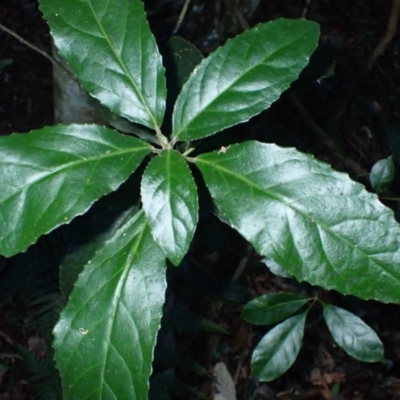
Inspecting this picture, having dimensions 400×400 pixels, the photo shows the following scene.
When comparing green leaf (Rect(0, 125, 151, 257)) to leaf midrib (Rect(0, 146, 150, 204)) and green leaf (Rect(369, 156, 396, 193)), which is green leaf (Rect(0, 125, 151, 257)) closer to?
leaf midrib (Rect(0, 146, 150, 204))

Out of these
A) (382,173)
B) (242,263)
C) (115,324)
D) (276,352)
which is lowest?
(242,263)

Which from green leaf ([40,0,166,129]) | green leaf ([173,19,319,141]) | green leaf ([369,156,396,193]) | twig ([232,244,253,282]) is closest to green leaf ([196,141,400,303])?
green leaf ([173,19,319,141])

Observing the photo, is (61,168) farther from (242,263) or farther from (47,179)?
(242,263)

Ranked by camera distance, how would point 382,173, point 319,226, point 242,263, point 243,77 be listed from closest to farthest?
1. point 319,226
2. point 243,77
3. point 382,173
4. point 242,263

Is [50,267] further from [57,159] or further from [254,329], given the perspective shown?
[57,159]

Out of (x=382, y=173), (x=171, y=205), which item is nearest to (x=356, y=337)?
(x=382, y=173)

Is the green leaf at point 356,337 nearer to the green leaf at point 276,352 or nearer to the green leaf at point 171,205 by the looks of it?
the green leaf at point 276,352
